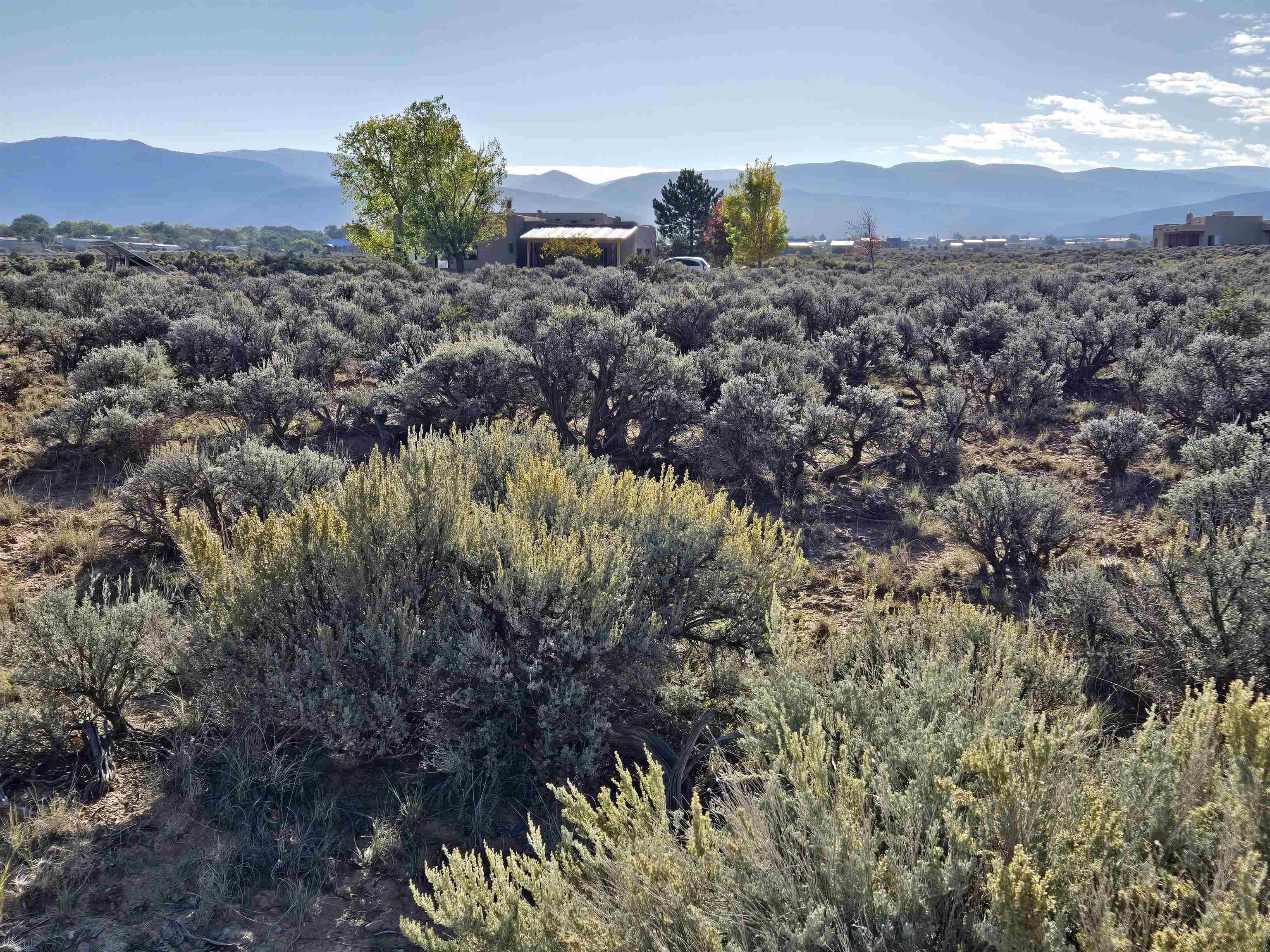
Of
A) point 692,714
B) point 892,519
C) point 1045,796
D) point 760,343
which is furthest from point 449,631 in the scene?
point 760,343

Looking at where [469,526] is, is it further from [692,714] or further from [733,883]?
[733,883]

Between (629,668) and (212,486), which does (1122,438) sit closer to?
(629,668)

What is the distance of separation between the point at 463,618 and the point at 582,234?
50.8m

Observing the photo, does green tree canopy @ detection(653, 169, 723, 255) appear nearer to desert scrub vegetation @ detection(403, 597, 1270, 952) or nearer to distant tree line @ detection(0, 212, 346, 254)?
desert scrub vegetation @ detection(403, 597, 1270, 952)

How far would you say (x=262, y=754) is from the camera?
3.69 meters

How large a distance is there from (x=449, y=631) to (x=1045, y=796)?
8.64ft

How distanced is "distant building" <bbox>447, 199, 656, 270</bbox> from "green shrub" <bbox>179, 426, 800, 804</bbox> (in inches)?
1577

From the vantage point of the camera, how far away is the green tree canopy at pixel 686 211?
5369 cm

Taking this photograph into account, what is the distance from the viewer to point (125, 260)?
25.4 metres

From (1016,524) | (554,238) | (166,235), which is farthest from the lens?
(166,235)

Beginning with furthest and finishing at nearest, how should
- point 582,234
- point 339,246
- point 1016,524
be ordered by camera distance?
point 339,246 → point 582,234 → point 1016,524

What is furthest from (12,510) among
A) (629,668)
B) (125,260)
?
(125,260)

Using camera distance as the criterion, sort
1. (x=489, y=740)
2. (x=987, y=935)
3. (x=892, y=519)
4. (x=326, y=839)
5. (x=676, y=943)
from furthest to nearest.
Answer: (x=892, y=519) → (x=489, y=740) → (x=326, y=839) → (x=676, y=943) → (x=987, y=935)

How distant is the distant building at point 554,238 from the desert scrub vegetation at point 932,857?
42.1m
